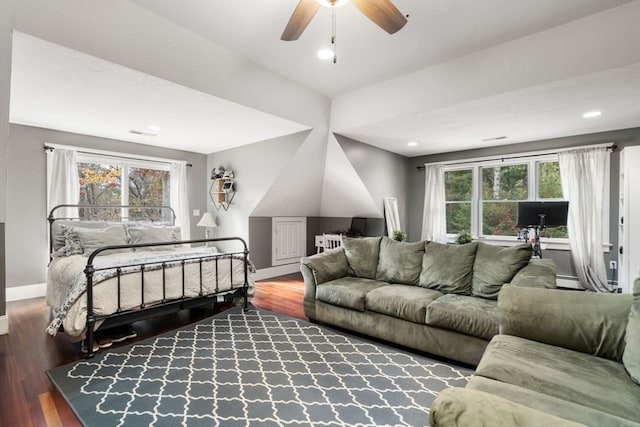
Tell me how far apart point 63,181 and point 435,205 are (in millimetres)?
6016

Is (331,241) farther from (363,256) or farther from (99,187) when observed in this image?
(99,187)

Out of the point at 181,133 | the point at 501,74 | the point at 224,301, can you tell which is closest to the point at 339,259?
the point at 224,301

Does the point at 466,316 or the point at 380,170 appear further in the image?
the point at 380,170

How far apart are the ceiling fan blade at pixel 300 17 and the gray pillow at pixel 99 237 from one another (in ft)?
10.6

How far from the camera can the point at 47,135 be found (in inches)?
168

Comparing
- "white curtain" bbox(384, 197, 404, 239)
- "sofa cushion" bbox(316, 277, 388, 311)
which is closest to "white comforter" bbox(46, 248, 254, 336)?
"sofa cushion" bbox(316, 277, 388, 311)

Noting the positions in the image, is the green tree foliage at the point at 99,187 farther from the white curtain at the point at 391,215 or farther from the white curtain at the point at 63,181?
the white curtain at the point at 391,215

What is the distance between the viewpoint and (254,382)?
2.15 meters

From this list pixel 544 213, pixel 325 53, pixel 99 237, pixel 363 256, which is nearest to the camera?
pixel 325 53

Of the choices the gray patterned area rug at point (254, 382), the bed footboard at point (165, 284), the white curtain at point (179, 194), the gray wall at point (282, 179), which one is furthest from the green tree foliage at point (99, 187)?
the gray patterned area rug at point (254, 382)

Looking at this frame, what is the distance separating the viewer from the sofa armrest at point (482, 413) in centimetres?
86

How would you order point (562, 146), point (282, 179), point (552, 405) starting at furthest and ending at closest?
1. point (282, 179)
2. point (562, 146)
3. point (552, 405)

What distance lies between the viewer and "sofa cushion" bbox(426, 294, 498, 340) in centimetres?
222

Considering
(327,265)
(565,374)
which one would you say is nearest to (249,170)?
(327,265)
